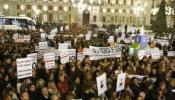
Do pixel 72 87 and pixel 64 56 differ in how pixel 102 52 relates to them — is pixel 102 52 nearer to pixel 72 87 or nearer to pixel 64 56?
pixel 64 56

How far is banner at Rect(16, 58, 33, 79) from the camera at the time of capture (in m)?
12.9

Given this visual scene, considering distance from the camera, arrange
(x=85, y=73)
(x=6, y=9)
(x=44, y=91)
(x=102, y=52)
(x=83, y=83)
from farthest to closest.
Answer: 1. (x=6, y=9)
2. (x=102, y=52)
3. (x=85, y=73)
4. (x=83, y=83)
5. (x=44, y=91)

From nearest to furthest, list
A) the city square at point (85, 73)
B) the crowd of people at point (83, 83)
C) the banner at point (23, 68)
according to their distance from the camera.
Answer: the crowd of people at point (83, 83) → the city square at point (85, 73) → the banner at point (23, 68)

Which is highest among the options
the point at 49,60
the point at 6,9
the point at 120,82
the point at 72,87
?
the point at 6,9

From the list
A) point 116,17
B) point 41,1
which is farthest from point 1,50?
point 116,17

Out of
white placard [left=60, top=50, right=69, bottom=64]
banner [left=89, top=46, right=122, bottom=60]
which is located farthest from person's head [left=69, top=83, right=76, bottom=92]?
banner [left=89, top=46, right=122, bottom=60]

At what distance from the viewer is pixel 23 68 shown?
13055 mm

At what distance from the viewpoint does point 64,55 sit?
16.2m

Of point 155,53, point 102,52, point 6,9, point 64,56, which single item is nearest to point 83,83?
point 64,56

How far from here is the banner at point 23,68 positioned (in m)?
12.9

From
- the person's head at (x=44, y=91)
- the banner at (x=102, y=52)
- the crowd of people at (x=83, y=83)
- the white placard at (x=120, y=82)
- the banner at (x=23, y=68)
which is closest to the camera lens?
the person's head at (x=44, y=91)

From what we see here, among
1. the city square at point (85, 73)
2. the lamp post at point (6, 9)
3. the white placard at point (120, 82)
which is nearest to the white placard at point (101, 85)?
the city square at point (85, 73)

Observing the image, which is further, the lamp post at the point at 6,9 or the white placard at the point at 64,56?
the lamp post at the point at 6,9

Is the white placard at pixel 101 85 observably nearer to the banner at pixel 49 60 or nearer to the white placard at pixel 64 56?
the banner at pixel 49 60
